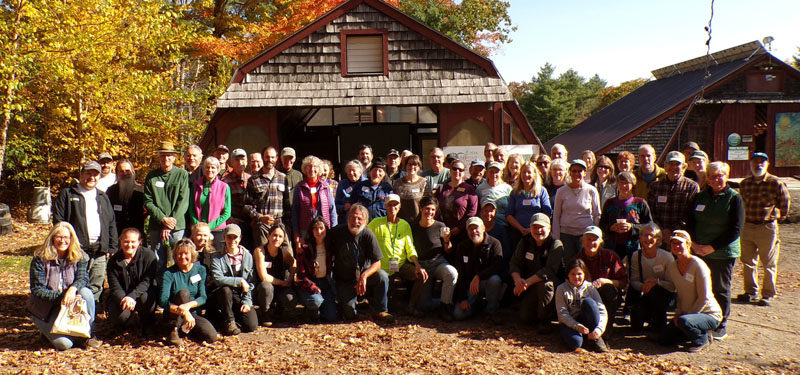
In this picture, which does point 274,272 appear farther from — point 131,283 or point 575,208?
point 575,208

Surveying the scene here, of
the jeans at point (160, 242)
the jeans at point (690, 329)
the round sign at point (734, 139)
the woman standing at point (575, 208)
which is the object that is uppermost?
the round sign at point (734, 139)

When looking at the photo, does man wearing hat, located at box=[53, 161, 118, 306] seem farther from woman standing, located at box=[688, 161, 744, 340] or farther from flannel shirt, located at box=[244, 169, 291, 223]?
woman standing, located at box=[688, 161, 744, 340]

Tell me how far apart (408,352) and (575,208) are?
2474mm

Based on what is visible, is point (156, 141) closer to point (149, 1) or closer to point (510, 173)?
point (149, 1)

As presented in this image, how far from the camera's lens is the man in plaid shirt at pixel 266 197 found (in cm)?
643

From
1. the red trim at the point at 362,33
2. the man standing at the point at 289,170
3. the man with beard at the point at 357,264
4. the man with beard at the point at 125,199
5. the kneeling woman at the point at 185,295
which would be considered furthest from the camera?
the red trim at the point at 362,33

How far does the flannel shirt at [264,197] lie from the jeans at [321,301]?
0.94m

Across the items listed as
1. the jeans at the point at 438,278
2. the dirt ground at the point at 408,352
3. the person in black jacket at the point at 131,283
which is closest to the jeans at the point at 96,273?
the person in black jacket at the point at 131,283

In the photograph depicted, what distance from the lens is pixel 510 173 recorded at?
23.0 feet

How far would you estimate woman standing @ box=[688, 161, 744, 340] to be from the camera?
5.73 metres

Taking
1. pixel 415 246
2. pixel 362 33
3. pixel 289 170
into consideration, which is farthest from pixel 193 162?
pixel 362 33

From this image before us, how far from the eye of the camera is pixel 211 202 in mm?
6199

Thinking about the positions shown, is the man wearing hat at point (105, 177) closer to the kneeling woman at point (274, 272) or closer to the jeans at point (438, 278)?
the kneeling woman at point (274, 272)

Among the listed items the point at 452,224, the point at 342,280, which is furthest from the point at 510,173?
the point at 342,280
